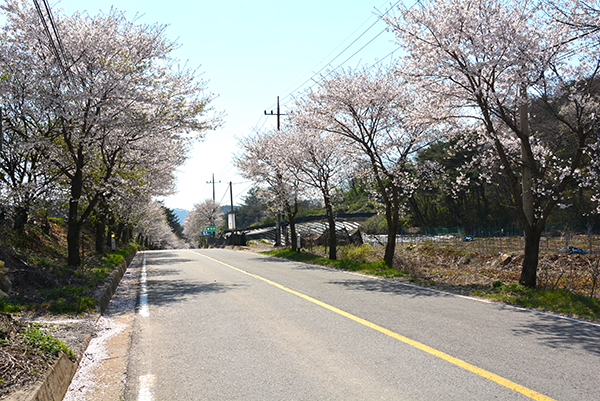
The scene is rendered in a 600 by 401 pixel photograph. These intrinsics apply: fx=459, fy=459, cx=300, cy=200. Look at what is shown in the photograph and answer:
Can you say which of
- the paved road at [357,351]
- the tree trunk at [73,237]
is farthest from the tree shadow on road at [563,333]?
the tree trunk at [73,237]

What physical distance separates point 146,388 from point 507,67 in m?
10.8

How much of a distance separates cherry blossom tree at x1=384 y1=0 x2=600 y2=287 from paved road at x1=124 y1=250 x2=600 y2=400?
4.20 metres

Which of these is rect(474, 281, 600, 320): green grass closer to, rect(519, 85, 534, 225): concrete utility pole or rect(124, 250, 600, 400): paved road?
rect(124, 250, 600, 400): paved road

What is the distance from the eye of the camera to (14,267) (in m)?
11.3

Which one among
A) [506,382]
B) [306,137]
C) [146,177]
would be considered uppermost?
[306,137]

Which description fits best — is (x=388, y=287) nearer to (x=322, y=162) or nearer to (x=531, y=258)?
(x=531, y=258)

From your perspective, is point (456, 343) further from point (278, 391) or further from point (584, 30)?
point (584, 30)

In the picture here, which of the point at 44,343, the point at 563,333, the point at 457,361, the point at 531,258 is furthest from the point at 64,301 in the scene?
the point at 531,258

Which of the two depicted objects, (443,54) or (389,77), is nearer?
(443,54)

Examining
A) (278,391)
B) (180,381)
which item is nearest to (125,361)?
(180,381)

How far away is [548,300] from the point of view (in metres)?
9.57

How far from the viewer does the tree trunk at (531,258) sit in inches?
460

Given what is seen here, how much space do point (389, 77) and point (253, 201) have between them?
128817 mm

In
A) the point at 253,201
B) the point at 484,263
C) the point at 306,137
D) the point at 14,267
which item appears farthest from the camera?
the point at 253,201
